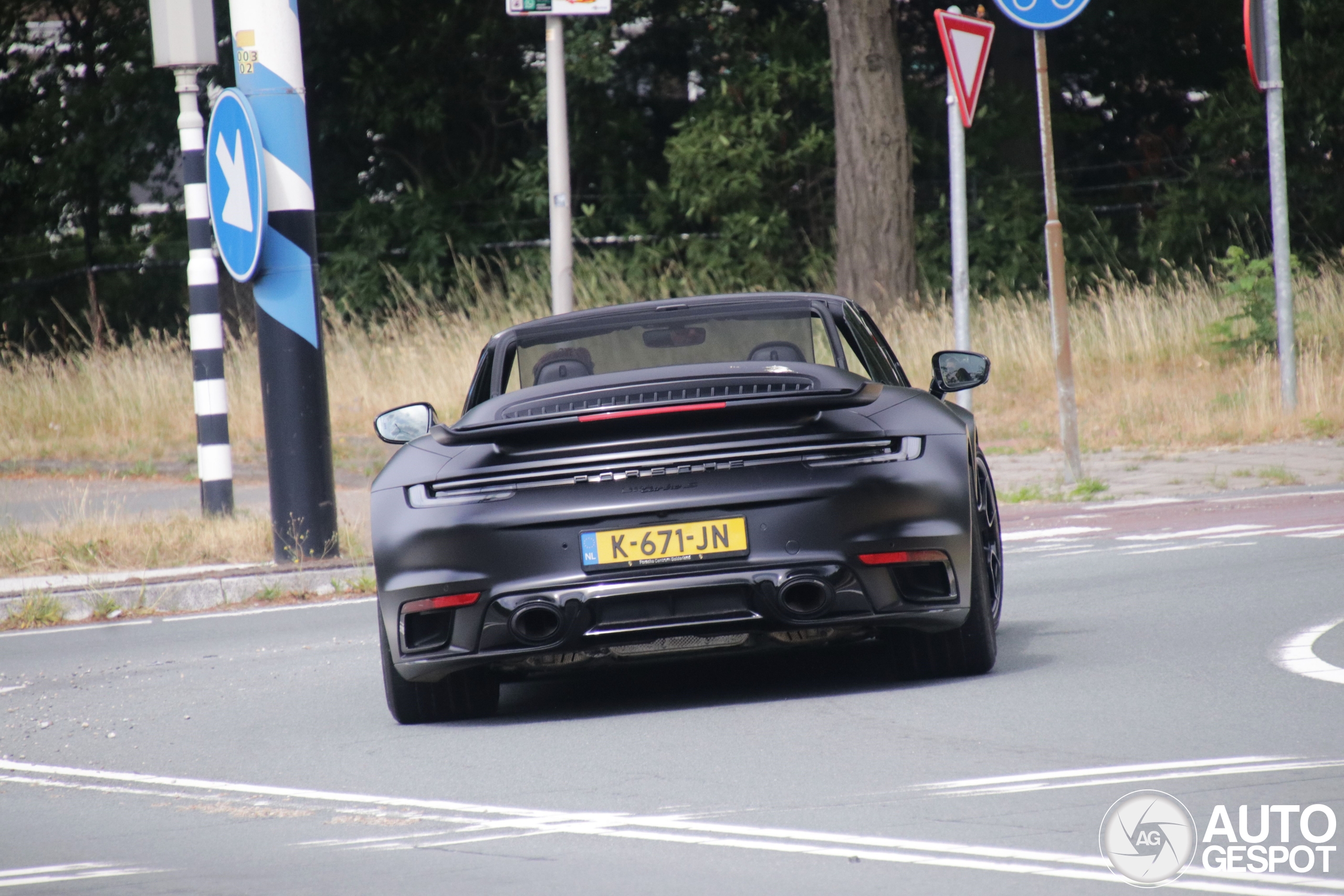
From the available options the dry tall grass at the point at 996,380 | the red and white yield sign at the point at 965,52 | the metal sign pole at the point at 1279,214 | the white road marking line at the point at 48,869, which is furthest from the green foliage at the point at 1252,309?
the white road marking line at the point at 48,869

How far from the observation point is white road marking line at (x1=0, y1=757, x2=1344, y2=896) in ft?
13.6

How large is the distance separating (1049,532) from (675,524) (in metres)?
5.82

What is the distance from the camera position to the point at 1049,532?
11344mm

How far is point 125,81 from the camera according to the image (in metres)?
31.1

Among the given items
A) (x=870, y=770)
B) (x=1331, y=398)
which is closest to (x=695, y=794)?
(x=870, y=770)

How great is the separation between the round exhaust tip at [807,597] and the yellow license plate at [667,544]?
19cm

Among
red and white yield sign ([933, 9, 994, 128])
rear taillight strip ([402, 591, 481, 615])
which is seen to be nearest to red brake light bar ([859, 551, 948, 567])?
rear taillight strip ([402, 591, 481, 615])

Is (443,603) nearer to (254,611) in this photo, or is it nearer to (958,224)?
(254,611)

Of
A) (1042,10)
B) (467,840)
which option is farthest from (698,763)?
(1042,10)

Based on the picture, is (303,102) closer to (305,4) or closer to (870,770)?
(870,770)

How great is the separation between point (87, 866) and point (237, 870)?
439 millimetres

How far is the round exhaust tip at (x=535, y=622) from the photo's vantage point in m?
5.96

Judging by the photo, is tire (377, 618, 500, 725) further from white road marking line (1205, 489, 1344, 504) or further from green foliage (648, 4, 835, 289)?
green foliage (648, 4, 835, 289)

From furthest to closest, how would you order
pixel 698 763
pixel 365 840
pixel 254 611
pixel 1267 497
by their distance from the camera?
pixel 1267 497 < pixel 254 611 < pixel 698 763 < pixel 365 840
